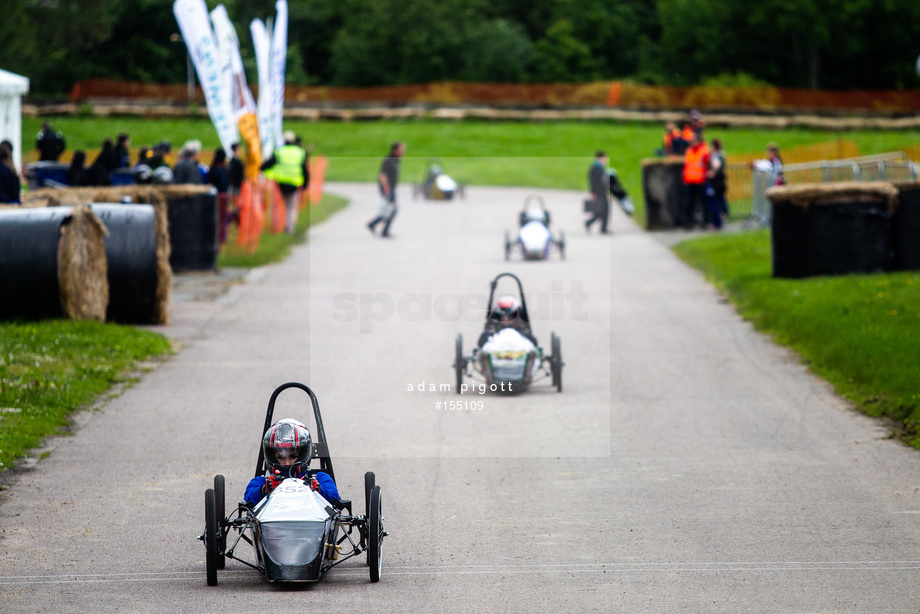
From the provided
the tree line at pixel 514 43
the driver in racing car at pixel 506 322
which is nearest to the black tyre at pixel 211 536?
the driver in racing car at pixel 506 322

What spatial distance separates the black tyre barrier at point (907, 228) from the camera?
1816cm

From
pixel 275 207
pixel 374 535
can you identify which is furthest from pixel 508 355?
pixel 275 207

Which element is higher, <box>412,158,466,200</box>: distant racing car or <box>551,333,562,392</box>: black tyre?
<box>412,158,466,200</box>: distant racing car

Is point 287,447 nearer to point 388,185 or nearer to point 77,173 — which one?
point 77,173

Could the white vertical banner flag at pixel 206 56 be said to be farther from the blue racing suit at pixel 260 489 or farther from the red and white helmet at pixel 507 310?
the blue racing suit at pixel 260 489

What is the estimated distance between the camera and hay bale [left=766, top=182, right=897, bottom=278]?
707 inches

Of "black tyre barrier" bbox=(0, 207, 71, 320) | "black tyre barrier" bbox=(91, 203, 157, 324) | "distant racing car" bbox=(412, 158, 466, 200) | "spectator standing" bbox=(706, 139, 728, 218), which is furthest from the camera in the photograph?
"distant racing car" bbox=(412, 158, 466, 200)

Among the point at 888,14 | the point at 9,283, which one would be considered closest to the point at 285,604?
the point at 9,283

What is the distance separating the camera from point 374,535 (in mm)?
6930

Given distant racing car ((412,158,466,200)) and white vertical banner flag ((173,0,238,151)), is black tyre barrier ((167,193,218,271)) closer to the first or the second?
white vertical banner flag ((173,0,238,151))

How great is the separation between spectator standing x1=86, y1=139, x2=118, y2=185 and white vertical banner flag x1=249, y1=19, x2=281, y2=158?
3.72 m

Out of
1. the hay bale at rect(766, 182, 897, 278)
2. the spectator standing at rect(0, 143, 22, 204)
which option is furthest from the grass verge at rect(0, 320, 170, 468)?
the hay bale at rect(766, 182, 897, 278)

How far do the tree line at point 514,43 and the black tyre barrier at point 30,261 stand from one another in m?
59.1

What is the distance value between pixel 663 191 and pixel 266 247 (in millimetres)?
9368
